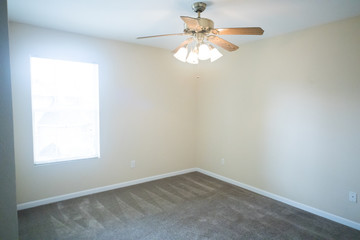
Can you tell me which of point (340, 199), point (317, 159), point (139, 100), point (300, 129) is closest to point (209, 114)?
point (139, 100)

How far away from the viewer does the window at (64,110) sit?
3.11 metres

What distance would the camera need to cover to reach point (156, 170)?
4.22 meters

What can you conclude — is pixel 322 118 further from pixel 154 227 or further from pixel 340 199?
pixel 154 227

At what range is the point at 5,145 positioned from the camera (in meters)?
0.78

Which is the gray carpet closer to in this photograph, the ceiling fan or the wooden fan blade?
the ceiling fan

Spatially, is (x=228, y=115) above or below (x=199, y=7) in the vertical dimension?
below

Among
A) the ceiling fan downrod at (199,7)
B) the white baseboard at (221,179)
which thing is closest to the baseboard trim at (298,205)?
the white baseboard at (221,179)

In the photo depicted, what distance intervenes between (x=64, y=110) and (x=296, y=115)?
345 cm

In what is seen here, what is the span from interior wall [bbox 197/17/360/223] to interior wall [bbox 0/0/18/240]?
3216 mm

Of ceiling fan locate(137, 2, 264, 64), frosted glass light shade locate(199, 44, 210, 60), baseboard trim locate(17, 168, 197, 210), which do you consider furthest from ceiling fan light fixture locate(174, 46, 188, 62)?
baseboard trim locate(17, 168, 197, 210)

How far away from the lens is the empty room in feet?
8.11

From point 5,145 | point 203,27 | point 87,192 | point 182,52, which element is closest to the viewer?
point 5,145

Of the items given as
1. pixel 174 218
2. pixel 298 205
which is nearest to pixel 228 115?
pixel 298 205

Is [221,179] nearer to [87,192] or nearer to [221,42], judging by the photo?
[87,192]
